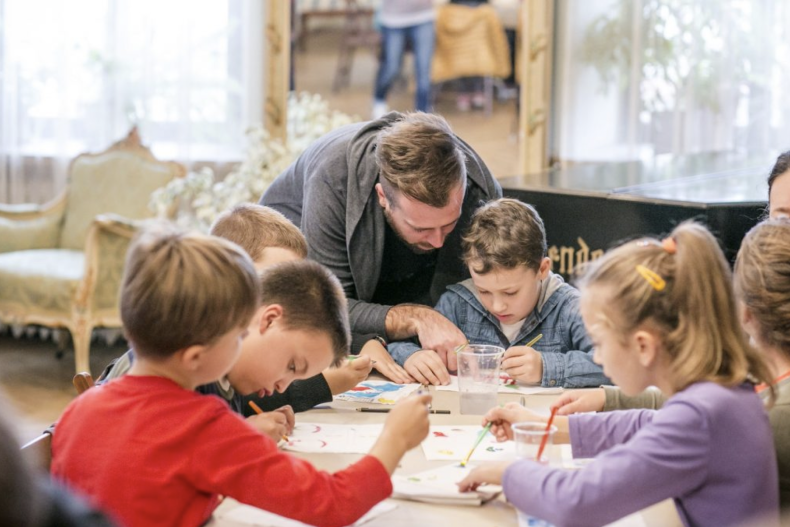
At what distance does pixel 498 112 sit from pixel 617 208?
2.59 meters

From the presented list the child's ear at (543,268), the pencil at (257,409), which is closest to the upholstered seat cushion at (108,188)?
the child's ear at (543,268)

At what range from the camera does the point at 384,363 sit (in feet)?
7.99

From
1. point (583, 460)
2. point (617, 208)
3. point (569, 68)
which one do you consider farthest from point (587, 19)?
point (583, 460)

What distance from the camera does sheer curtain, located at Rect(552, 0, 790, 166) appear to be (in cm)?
591

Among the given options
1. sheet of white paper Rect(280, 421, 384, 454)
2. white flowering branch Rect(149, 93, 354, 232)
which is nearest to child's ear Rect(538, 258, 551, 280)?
sheet of white paper Rect(280, 421, 384, 454)

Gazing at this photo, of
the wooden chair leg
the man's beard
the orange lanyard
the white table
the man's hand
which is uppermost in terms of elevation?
the man's beard

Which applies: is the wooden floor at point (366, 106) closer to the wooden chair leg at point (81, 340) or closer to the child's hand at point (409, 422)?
the wooden chair leg at point (81, 340)

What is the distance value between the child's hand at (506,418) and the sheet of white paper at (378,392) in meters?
0.38

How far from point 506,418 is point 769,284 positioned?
0.52 meters

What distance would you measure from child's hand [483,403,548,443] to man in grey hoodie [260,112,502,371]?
59 cm

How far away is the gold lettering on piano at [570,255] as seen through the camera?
3697mm

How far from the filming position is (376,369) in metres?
2.47

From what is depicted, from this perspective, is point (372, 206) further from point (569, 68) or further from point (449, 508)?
point (569, 68)

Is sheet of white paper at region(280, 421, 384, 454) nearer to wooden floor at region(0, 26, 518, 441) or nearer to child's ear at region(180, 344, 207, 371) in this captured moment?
child's ear at region(180, 344, 207, 371)
